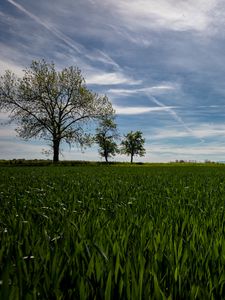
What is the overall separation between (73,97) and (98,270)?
57.8 meters

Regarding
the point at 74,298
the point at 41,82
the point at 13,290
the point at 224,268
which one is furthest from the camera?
the point at 41,82

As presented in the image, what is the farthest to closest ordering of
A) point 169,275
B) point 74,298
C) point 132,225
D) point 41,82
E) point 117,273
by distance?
point 41,82
point 132,225
point 169,275
point 117,273
point 74,298

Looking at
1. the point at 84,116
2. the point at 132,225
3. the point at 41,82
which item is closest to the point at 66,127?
the point at 84,116

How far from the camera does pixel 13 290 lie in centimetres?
129

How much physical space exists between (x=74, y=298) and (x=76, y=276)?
235 millimetres

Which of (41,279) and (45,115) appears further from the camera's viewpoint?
(45,115)

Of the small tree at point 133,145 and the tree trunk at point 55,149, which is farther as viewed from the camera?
the small tree at point 133,145

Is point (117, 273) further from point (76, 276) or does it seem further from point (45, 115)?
point (45, 115)

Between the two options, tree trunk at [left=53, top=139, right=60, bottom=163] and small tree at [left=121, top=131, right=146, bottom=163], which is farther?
small tree at [left=121, top=131, right=146, bottom=163]

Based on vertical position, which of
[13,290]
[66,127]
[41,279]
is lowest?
[41,279]

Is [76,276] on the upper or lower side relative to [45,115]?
lower

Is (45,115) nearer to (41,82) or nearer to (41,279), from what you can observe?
(41,82)

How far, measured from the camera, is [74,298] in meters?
1.62

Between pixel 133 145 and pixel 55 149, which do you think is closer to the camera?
pixel 55 149
